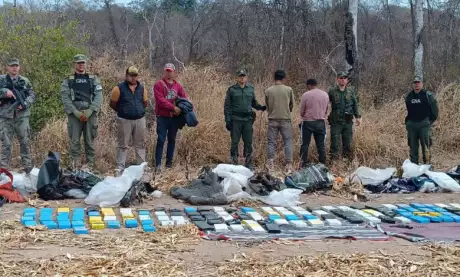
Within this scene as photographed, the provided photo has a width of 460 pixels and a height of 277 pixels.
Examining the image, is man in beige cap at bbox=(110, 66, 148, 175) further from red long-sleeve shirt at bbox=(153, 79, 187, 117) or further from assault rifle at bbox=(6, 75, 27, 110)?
assault rifle at bbox=(6, 75, 27, 110)

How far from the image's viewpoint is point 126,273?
4602 millimetres

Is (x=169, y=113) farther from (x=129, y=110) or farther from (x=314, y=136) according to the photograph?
(x=314, y=136)

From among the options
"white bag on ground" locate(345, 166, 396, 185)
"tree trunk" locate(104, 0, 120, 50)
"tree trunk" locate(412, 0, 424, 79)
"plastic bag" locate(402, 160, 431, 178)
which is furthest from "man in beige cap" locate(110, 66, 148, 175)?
"tree trunk" locate(104, 0, 120, 50)

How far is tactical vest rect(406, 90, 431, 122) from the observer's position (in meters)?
9.67

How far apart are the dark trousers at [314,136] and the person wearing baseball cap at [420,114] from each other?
1.43 metres

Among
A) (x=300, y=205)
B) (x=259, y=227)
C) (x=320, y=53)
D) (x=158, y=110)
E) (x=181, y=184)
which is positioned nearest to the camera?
(x=259, y=227)

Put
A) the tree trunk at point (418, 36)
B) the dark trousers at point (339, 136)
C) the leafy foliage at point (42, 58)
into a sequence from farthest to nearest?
the tree trunk at point (418, 36), the leafy foliage at point (42, 58), the dark trousers at point (339, 136)

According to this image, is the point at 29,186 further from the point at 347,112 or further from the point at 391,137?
the point at 391,137

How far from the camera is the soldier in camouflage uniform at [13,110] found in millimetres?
8391

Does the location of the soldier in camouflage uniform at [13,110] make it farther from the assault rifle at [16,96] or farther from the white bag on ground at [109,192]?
the white bag on ground at [109,192]

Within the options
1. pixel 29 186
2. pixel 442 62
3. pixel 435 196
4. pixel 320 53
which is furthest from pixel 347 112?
pixel 442 62

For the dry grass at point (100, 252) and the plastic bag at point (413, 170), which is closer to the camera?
the dry grass at point (100, 252)

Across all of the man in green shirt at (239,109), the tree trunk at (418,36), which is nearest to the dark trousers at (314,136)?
the man in green shirt at (239,109)

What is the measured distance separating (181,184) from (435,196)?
11.3 ft
